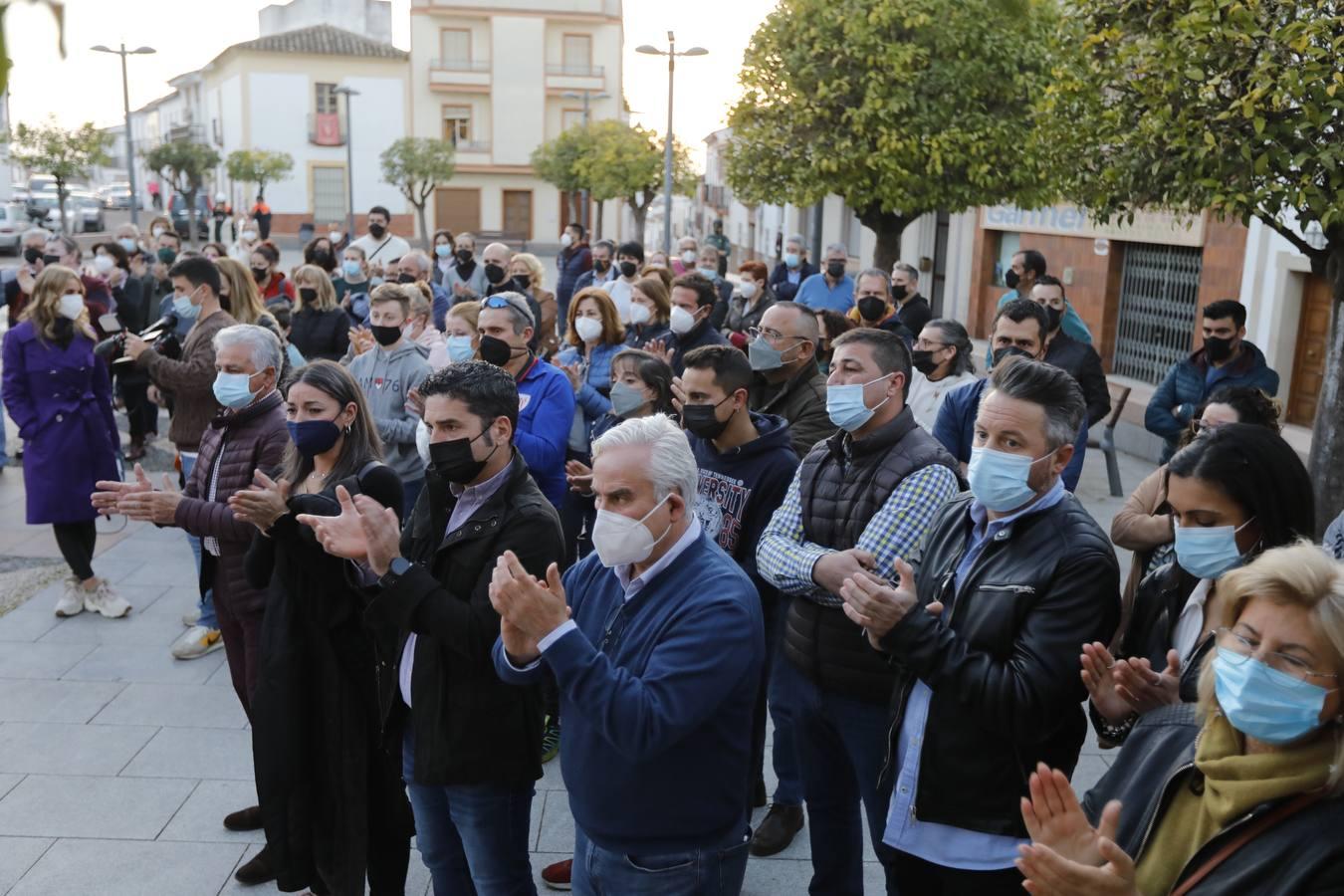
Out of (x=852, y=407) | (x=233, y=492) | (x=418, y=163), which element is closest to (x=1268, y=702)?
(x=852, y=407)

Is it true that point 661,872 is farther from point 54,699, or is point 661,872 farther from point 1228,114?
point 1228,114

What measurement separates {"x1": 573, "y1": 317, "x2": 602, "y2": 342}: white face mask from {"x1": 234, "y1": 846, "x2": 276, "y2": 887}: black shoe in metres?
3.88

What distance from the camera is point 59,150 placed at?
37344mm

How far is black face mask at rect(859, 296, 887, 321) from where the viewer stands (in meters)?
8.14

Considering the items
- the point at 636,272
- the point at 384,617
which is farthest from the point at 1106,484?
the point at 384,617

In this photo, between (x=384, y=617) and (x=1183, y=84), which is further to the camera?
(x=1183, y=84)

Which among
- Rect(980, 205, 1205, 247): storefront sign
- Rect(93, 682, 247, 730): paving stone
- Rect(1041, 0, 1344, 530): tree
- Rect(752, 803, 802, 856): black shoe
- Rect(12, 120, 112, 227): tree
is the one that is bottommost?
Rect(93, 682, 247, 730): paving stone

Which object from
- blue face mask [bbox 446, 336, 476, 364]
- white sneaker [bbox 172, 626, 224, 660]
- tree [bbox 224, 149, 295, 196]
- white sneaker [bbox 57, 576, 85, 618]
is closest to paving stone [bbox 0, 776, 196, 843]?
white sneaker [bbox 172, 626, 224, 660]

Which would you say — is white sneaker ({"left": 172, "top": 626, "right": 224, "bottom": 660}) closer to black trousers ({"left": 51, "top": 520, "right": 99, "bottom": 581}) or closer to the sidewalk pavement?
the sidewalk pavement

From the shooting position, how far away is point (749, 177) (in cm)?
1441

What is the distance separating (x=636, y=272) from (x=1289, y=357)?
681 centimetres

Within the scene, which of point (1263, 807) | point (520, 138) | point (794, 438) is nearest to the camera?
point (1263, 807)

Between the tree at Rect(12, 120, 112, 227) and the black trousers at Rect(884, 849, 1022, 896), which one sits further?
the tree at Rect(12, 120, 112, 227)

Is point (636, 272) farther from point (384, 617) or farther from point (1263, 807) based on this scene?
point (1263, 807)
